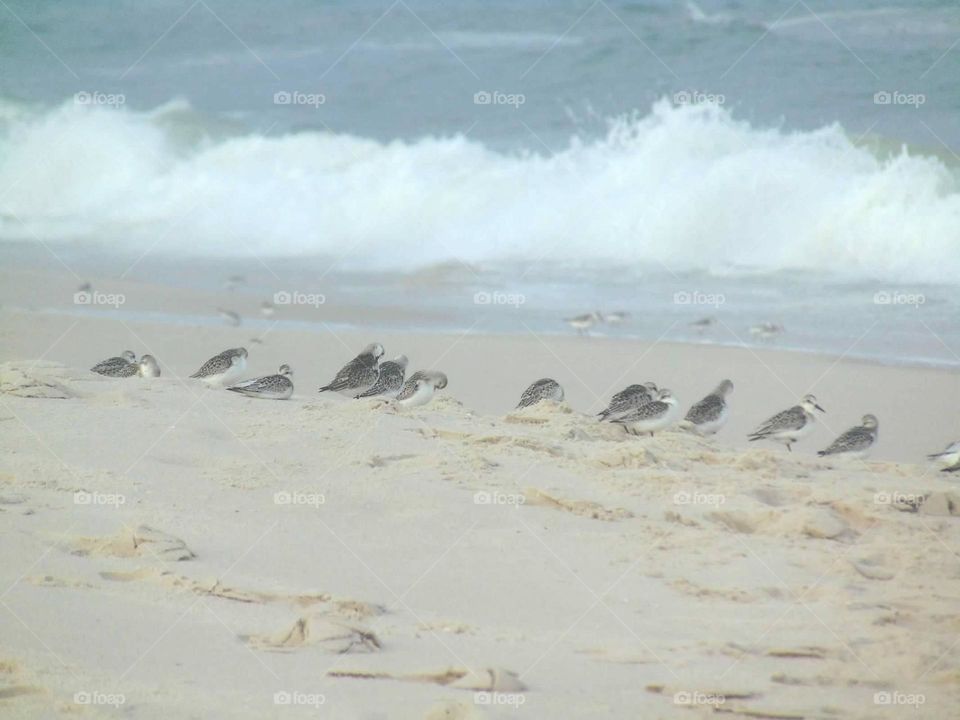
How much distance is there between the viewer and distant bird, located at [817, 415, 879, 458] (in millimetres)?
8930

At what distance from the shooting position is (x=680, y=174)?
1773 centimetres

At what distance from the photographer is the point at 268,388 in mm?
9039

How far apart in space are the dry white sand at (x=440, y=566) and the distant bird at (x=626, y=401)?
1.20 feet

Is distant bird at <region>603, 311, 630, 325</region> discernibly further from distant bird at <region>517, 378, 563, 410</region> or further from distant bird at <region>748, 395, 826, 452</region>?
distant bird at <region>748, 395, 826, 452</region>

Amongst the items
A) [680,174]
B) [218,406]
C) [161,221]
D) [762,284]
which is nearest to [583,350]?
[762,284]

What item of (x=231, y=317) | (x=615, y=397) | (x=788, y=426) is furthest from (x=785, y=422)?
(x=231, y=317)

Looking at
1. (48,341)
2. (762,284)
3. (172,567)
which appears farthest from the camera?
(762,284)

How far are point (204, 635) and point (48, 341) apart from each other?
24.4 ft

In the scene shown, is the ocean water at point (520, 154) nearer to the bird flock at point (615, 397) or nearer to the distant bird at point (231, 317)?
the distant bird at point (231, 317)

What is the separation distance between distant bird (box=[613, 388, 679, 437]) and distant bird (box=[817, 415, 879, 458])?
106 cm

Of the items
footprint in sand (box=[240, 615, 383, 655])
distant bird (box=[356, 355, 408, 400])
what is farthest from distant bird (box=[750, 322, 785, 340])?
footprint in sand (box=[240, 615, 383, 655])

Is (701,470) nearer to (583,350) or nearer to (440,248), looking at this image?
(583,350)

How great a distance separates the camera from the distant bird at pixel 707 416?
30.5 ft

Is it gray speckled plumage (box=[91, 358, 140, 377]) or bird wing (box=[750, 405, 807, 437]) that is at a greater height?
gray speckled plumage (box=[91, 358, 140, 377])
